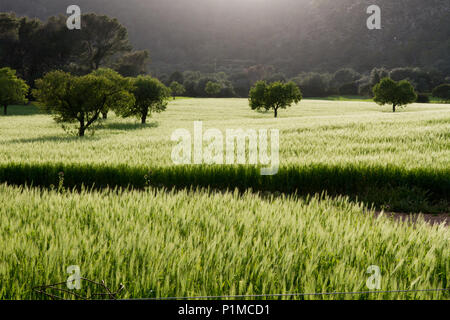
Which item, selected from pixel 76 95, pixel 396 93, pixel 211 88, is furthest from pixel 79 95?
pixel 211 88

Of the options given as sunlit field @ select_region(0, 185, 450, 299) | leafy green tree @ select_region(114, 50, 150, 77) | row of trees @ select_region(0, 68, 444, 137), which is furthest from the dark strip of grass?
leafy green tree @ select_region(114, 50, 150, 77)

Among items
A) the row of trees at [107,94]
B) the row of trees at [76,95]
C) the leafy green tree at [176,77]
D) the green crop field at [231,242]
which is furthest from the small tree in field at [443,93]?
the green crop field at [231,242]

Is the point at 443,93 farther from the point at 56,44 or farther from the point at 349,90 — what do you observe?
the point at 56,44

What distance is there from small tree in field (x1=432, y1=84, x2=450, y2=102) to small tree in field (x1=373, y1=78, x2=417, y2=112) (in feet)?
99.1

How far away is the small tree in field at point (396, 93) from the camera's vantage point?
43.5 metres

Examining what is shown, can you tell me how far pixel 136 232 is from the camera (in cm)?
336

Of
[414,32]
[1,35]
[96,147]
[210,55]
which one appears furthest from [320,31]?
[96,147]

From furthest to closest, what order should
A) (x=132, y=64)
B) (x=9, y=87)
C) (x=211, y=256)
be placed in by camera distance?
(x=132, y=64)
(x=9, y=87)
(x=211, y=256)

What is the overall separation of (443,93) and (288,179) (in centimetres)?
7593

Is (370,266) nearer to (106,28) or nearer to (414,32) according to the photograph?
(106,28)

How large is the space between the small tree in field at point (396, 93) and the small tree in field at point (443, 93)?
99.1 ft

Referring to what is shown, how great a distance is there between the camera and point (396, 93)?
1719 inches

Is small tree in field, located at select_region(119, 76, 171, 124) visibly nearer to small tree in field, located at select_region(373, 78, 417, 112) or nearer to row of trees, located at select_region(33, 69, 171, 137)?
row of trees, located at select_region(33, 69, 171, 137)
